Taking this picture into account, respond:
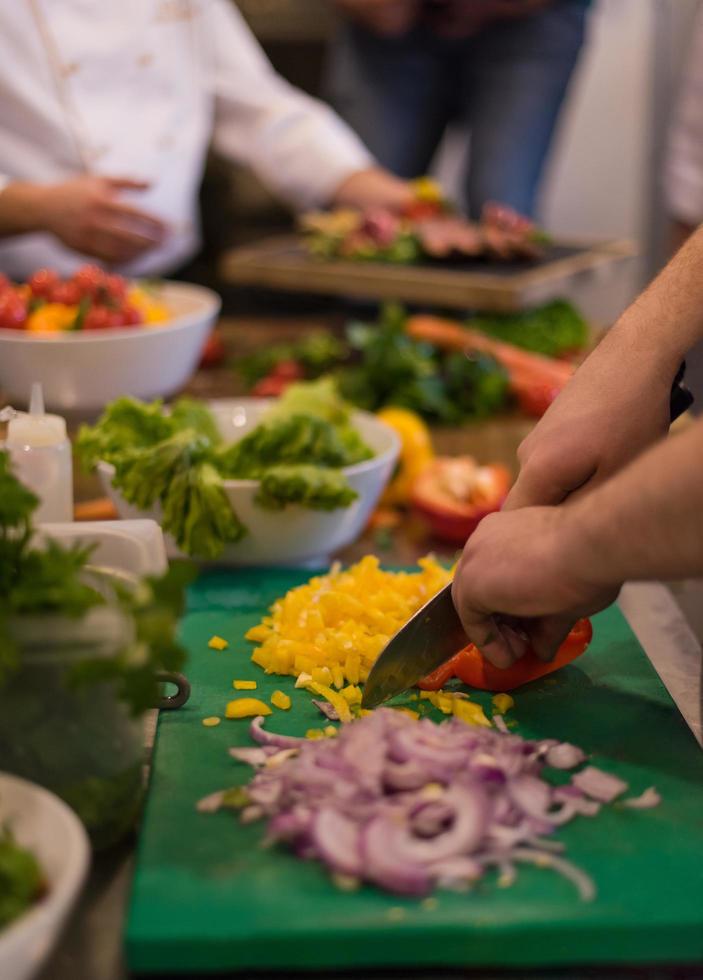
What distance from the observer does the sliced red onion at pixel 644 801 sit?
1119mm

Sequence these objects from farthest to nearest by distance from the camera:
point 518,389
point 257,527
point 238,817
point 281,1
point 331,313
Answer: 1. point 281,1
2. point 331,313
3. point 518,389
4. point 257,527
5. point 238,817

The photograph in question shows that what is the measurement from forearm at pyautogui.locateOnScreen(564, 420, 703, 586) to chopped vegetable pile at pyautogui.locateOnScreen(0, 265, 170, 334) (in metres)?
1.40

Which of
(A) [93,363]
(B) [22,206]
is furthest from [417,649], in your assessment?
(B) [22,206]

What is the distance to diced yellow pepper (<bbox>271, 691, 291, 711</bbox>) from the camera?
Answer: 4.28 feet

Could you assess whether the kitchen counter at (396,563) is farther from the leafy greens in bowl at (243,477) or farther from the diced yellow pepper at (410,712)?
the diced yellow pepper at (410,712)

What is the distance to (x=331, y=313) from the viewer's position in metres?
3.50

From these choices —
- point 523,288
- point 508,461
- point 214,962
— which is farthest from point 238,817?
point 523,288

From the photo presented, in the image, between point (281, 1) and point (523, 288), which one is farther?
point (281, 1)

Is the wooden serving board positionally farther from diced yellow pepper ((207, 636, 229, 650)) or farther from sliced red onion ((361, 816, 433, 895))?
sliced red onion ((361, 816, 433, 895))

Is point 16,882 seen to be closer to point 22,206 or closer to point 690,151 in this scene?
point 22,206

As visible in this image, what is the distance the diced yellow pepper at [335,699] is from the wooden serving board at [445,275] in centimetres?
173

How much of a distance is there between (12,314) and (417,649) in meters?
1.26

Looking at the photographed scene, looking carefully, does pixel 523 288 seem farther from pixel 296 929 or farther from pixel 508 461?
pixel 296 929

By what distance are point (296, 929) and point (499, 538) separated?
403mm
